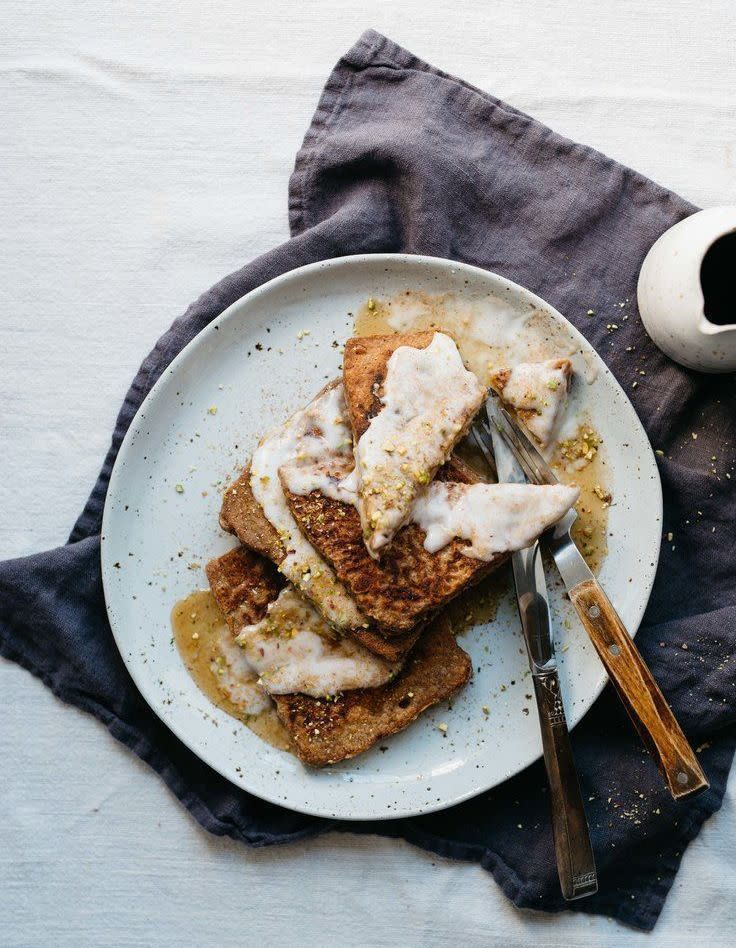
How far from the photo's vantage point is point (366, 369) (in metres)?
2.29

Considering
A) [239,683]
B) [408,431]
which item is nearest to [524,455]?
[408,431]

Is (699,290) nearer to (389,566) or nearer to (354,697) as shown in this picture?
(389,566)

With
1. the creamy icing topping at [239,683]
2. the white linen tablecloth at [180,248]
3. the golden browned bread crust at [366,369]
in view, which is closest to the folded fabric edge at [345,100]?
the white linen tablecloth at [180,248]

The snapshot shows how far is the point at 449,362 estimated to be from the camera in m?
2.29

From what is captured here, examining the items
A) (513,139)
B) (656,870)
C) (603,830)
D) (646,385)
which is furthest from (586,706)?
(513,139)

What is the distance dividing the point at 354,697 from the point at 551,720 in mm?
533

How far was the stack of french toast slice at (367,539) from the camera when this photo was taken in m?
2.21

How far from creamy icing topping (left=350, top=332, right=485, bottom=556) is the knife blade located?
0.18 meters

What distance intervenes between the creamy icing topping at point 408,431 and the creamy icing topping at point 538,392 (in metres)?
0.12

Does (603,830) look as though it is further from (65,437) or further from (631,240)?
(65,437)

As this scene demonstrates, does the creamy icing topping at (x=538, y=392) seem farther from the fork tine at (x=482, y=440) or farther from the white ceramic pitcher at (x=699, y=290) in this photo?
the white ceramic pitcher at (x=699, y=290)

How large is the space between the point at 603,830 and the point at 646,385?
1273 mm

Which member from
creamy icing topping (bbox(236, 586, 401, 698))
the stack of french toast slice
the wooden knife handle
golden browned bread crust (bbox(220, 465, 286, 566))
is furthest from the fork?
golden browned bread crust (bbox(220, 465, 286, 566))

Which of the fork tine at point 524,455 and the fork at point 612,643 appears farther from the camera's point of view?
the fork tine at point 524,455
